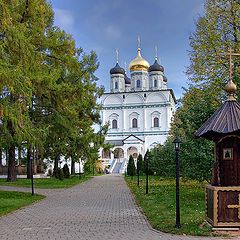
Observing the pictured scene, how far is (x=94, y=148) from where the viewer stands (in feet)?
120

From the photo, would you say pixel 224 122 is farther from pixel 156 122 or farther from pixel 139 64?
pixel 139 64

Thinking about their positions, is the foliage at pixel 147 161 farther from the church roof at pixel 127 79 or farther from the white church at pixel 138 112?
the church roof at pixel 127 79

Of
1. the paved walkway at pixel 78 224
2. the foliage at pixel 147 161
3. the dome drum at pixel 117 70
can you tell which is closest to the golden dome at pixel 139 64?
the dome drum at pixel 117 70

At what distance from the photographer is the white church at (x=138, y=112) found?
74250mm

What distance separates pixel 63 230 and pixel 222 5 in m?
18.0

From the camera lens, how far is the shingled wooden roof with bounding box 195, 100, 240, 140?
9.89 m

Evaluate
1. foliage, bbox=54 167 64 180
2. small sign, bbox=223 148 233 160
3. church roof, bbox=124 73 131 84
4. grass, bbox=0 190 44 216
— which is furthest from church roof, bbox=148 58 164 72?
small sign, bbox=223 148 233 160

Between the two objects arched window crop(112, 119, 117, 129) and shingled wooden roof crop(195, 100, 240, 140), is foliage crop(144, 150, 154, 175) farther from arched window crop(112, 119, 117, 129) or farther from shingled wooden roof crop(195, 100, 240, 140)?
arched window crop(112, 119, 117, 129)

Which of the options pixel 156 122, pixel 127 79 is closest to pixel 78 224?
pixel 156 122

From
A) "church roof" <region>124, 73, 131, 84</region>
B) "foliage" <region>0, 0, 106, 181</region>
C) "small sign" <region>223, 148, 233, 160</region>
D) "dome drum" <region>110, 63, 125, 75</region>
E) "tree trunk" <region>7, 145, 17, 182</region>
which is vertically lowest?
"tree trunk" <region>7, 145, 17, 182</region>

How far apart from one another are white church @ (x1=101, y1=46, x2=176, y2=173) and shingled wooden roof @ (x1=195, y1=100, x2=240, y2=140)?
61781 millimetres

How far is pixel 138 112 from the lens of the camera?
253 feet

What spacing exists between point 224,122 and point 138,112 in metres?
67.0

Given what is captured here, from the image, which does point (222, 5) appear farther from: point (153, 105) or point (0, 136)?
point (153, 105)
